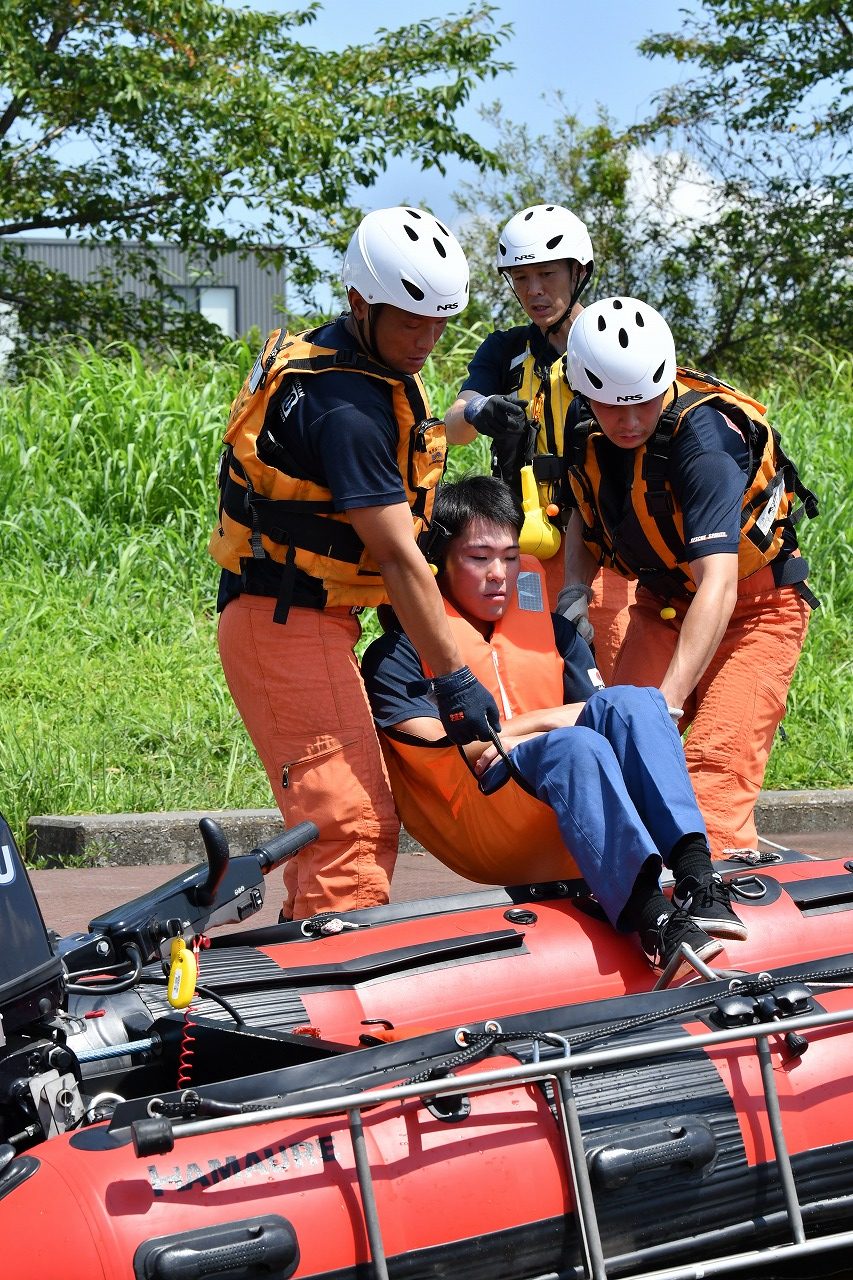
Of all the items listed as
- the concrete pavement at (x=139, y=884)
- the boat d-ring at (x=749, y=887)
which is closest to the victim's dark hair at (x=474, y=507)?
the boat d-ring at (x=749, y=887)

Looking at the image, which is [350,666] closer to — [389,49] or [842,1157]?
[842,1157]

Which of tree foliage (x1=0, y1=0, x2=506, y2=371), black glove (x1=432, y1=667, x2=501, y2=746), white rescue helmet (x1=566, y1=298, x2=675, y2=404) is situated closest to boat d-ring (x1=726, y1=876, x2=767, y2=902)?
black glove (x1=432, y1=667, x2=501, y2=746)

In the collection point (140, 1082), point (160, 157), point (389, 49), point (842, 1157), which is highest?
point (389, 49)

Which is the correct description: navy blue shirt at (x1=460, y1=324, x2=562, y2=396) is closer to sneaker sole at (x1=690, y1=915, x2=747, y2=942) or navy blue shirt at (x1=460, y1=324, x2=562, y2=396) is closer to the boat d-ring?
the boat d-ring

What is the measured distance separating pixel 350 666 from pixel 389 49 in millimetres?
9171

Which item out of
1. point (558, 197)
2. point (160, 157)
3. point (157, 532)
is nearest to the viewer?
point (157, 532)

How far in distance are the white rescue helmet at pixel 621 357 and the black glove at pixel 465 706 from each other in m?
0.86

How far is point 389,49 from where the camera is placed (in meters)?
11.8

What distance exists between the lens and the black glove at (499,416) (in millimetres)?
4570

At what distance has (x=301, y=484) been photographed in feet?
12.1

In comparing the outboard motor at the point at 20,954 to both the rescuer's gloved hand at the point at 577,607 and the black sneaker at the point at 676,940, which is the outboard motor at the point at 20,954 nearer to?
the black sneaker at the point at 676,940

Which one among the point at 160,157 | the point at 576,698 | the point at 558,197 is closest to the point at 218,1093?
the point at 576,698

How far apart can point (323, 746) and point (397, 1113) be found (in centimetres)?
129

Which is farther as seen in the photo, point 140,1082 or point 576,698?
point 576,698
